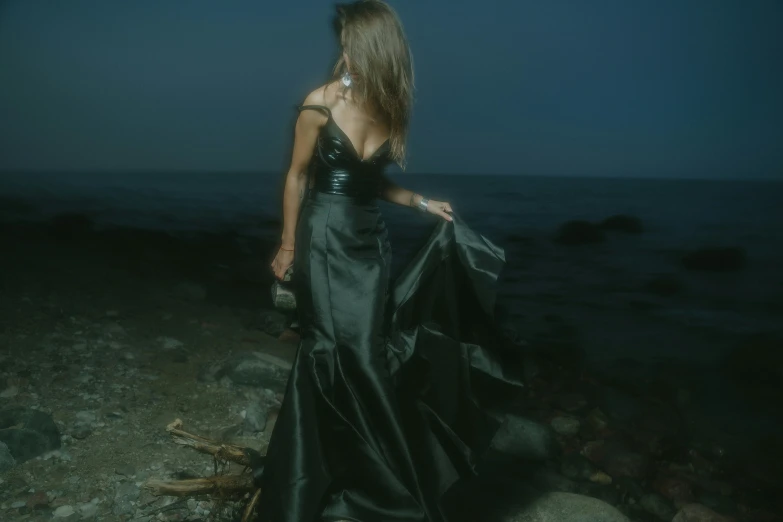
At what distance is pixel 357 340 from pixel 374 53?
1033 mm

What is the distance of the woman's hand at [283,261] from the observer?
260 centimetres

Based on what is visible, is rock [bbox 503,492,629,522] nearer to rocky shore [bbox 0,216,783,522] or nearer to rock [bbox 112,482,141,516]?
rocky shore [bbox 0,216,783,522]

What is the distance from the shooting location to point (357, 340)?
8.11 ft

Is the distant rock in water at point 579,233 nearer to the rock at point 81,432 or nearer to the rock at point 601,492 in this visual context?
the rock at point 601,492

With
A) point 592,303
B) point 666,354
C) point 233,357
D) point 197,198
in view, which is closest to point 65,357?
point 233,357

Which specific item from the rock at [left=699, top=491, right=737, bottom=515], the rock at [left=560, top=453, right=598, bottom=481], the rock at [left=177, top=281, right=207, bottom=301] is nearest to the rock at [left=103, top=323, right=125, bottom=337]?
the rock at [left=177, top=281, right=207, bottom=301]

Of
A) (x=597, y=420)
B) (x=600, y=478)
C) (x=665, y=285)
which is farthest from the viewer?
(x=665, y=285)

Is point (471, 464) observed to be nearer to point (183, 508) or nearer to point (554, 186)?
point (183, 508)

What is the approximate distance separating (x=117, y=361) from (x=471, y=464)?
2.52 metres

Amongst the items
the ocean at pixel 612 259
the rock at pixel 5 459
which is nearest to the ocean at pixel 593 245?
the ocean at pixel 612 259

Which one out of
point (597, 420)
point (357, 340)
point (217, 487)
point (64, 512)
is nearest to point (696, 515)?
point (597, 420)

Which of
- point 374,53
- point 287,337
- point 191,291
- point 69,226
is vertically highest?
point 374,53

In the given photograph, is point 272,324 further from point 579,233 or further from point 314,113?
point 579,233

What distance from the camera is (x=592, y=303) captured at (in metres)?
9.77
